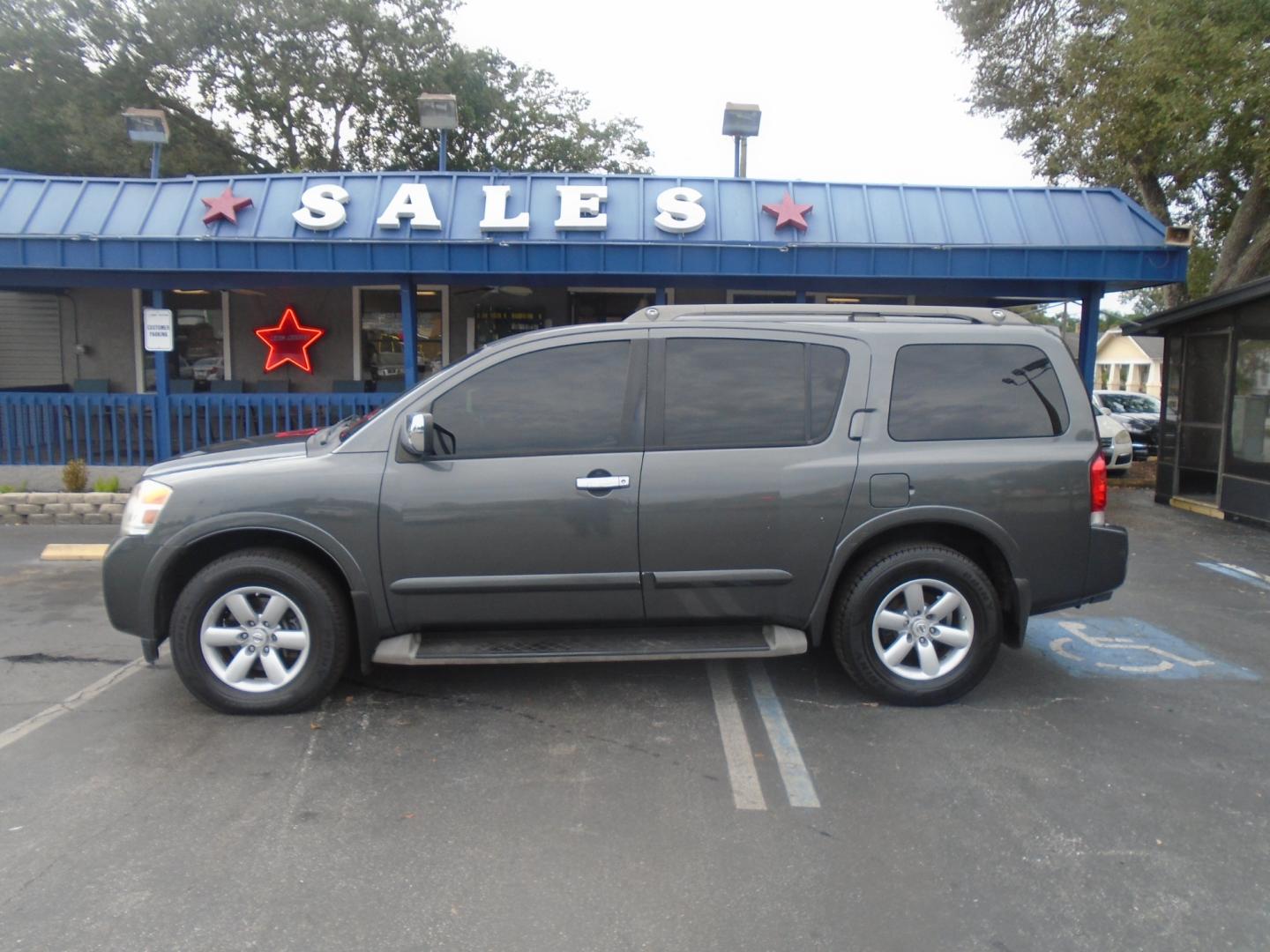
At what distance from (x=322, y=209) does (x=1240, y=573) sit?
1014cm

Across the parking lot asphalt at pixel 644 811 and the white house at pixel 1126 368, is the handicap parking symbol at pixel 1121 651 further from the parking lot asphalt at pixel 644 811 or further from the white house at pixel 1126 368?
the white house at pixel 1126 368

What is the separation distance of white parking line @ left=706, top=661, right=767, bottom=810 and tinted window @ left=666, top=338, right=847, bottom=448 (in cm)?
135

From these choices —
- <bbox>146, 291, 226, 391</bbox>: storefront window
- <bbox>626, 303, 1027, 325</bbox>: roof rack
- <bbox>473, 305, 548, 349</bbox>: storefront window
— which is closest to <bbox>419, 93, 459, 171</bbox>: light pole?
<bbox>473, 305, 548, 349</bbox>: storefront window

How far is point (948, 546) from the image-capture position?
15.9 feet

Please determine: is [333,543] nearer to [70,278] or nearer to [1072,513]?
[1072,513]

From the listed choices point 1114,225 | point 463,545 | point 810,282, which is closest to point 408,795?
point 463,545

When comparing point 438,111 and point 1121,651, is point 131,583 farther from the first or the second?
point 438,111

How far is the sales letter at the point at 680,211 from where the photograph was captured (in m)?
10.8

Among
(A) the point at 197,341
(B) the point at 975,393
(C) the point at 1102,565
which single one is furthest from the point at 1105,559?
(A) the point at 197,341

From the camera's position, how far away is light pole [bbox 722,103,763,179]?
12609mm

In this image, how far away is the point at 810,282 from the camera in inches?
445

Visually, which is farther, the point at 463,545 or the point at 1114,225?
the point at 1114,225

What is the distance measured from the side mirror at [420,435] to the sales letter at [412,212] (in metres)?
7.01

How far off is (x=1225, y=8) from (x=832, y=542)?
10350 millimetres
